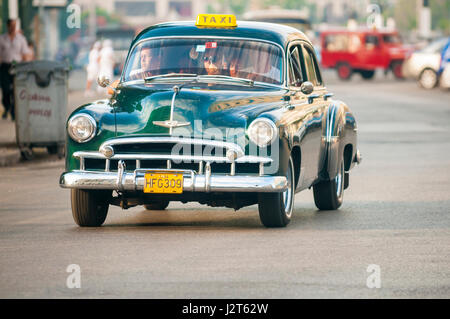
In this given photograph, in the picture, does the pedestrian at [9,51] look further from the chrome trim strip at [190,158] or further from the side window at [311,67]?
the chrome trim strip at [190,158]

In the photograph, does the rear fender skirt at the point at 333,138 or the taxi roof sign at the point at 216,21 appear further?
the rear fender skirt at the point at 333,138

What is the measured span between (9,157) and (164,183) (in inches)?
301

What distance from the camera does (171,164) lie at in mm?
9766

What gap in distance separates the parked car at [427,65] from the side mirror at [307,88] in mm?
32095

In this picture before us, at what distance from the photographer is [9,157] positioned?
55.2ft

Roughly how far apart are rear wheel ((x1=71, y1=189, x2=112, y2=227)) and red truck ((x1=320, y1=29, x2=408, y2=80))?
139 feet

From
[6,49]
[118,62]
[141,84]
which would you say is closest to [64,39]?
[118,62]

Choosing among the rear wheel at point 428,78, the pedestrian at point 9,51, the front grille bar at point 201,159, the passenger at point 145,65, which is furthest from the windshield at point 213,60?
the rear wheel at point 428,78

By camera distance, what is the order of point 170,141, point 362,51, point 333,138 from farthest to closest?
point 362,51 → point 333,138 → point 170,141

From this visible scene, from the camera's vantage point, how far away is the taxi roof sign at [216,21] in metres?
11.2

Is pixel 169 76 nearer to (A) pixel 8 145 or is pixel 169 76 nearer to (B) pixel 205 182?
(B) pixel 205 182

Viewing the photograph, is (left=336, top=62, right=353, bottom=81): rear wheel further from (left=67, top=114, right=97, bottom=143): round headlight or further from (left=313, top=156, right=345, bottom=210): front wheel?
(left=67, top=114, right=97, bottom=143): round headlight

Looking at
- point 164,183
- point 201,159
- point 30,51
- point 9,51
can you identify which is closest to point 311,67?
point 201,159
